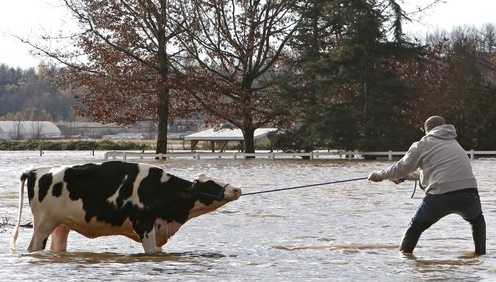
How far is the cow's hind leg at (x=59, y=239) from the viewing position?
502 inches

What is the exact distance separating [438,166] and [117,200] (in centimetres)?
376

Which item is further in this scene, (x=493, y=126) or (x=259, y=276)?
(x=493, y=126)

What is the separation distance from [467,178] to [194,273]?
3.42 meters

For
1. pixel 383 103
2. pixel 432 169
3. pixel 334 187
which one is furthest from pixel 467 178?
pixel 383 103

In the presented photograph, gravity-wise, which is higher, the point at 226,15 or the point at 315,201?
the point at 226,15

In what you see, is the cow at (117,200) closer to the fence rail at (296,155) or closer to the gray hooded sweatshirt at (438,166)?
the gray hooded sweatshirt at (438,166)

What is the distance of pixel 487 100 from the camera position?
6259 centimetres

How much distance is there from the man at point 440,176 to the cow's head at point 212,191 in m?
1.67

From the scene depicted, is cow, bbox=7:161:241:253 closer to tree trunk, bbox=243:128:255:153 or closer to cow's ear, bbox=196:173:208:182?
cow's ear, bbox=196:173:208:182

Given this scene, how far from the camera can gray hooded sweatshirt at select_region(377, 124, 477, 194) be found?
11711 millimetres

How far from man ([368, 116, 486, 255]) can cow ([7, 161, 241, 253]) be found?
80.7 inches

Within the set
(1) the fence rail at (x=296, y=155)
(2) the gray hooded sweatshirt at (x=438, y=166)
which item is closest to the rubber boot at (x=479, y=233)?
(2) the gray hooded sweatshirt at (x=438, y=166)

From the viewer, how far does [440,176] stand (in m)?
11.7

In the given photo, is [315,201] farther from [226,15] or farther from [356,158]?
[226,15]
